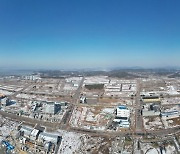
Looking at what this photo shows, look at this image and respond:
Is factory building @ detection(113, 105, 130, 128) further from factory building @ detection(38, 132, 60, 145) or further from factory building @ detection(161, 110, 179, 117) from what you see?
factory building @ detection(38, 132, 60, 145)

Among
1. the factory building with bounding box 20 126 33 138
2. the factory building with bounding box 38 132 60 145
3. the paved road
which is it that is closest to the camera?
the factory building with bounding box 38 132 60 145

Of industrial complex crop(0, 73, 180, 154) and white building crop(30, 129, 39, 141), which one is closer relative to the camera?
industrial complex crop(0, 73, 180, 154)

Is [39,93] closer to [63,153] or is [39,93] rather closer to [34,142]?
[34,142]

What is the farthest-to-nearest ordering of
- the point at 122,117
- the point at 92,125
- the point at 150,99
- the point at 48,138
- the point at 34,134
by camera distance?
the point at 150,99 → the point at 122,117 → the point at 92,125 → the point at 34,134 → the point at 48,138

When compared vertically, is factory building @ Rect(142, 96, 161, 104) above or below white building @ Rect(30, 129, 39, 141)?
above

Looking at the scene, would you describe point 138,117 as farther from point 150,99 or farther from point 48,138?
point 48,138

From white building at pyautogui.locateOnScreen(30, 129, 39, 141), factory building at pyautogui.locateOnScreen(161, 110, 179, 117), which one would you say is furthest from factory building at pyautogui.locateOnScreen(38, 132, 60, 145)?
factory building at pyautogui.locateOnScreen(161, 110, 179, 117)

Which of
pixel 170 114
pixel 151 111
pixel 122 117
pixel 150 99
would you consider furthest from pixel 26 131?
pixel 150 99

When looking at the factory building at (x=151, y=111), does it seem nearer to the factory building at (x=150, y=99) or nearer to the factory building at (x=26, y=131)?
the factory building at (x=150, y=99)

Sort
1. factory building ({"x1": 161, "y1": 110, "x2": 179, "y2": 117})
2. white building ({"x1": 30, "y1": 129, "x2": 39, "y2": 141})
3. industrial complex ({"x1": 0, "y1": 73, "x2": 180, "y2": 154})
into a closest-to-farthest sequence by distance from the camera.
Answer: industrial complex ({"x1": 0, "y1": 73, "x2": 180, "y2": 154})
white building ({"x1": 30, "y1": 129, "x2": 39, "y2": 141})
factory building ({"x1": 161, "y1": 110, "x2": 179, "y2": 117})

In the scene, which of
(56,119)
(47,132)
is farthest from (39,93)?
(47,132)

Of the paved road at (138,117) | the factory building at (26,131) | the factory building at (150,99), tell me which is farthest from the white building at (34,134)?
the factory building at (150,99)
